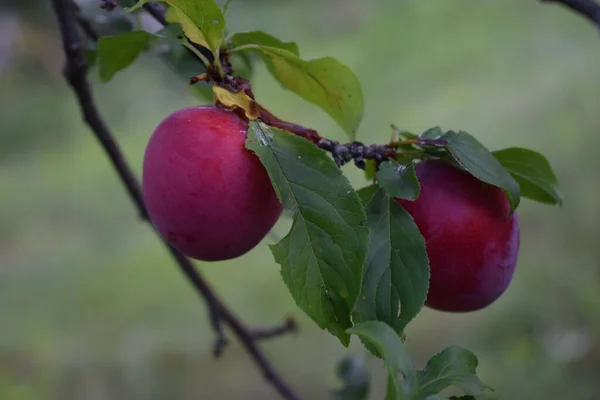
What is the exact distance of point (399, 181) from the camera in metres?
0.60

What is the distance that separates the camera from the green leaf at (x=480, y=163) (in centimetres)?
59

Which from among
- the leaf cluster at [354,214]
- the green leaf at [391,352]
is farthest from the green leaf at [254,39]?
the green leaf at [391,352]

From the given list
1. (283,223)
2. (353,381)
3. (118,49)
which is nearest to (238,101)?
(118,49)

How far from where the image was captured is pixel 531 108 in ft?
10.1

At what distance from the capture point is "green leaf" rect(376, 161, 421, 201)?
0.59 m

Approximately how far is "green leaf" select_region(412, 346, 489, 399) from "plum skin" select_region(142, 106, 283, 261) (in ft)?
0.64

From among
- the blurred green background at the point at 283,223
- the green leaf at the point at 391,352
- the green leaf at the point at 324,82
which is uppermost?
the green leaf at the point at 324,82

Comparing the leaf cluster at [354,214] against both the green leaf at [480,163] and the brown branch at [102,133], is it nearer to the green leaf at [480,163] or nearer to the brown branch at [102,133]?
the green leaf at [480,163]

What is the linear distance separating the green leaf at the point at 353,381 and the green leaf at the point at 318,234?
2.28 ft

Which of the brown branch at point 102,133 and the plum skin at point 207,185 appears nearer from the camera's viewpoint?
the plum skin at point 207,185

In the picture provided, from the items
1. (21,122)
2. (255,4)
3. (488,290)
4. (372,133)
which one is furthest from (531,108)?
(21,122)

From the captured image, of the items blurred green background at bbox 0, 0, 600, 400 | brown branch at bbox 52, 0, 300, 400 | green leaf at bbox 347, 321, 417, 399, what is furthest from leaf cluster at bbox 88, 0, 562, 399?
blurred green background at bbox 0, 0, 600, 400

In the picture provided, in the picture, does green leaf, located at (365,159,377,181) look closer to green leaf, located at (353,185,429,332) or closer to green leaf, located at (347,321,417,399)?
green leaf, located at (353,185,429,332)

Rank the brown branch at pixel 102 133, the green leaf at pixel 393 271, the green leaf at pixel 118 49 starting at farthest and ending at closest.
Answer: the brown branch at pixel 102 133, the green leaf at pixel 118 49, the green leaf at pixel 393 271
